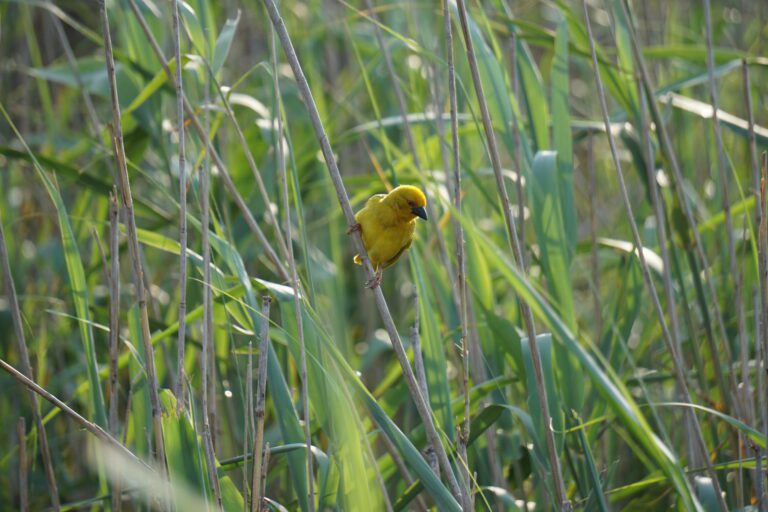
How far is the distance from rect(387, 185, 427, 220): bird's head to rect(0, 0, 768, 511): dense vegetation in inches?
2.7

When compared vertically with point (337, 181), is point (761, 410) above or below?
below

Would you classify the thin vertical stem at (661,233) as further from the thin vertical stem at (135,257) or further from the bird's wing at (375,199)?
the thin vertical stem at (135,257)

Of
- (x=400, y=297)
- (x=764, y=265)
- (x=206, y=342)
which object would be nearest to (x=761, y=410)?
(x=764, y=265)

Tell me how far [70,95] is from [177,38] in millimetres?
2367

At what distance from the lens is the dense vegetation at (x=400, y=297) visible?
175cm

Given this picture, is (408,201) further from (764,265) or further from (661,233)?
(764,265)

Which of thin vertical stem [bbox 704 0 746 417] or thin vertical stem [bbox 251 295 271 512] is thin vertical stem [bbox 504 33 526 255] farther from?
thin vertical stem [bbox 251 295 271 512]

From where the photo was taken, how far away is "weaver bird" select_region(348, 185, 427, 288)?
2.29 m

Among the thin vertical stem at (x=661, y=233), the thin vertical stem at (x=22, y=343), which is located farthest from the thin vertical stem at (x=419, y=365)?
the thin vertical stem at (x=22, y=343)

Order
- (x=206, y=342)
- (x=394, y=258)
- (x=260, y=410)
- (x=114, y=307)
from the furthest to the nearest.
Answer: (x=394, y=258) → (x=114, y=307) → (x=206, y=342) → (x=260, y=410)

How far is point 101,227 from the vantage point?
313cm

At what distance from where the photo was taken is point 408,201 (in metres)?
2.30

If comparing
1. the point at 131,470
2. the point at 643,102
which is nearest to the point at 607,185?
the point at 643,102

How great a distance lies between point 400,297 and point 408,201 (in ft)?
5.52
